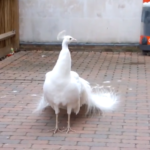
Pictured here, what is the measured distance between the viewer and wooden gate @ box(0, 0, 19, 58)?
1082cm

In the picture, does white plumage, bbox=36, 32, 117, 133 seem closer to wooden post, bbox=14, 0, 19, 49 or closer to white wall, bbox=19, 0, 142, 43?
white wall, bbox=19, 0, 142, 43

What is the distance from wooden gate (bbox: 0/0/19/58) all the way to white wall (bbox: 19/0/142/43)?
0.24m

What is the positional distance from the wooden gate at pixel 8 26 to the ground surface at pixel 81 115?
1106mm

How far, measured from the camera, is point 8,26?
1133cm

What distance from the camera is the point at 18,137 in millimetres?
4992

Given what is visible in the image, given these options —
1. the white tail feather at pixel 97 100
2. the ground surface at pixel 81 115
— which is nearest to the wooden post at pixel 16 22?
the ground surface at pixel 81 115

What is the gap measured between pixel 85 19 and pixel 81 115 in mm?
6205

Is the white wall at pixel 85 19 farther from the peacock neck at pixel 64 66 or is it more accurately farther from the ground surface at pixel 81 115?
the peacock neck at pixel 64 66

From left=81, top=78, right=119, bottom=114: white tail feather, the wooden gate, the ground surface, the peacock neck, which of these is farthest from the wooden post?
the peacock neck

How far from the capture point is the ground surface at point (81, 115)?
4.81 metres

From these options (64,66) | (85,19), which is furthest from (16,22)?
(64,66)

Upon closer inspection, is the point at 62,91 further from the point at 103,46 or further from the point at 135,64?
the point at 103,46

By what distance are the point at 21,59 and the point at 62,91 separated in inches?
224

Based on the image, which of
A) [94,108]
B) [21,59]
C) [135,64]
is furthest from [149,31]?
[94,108]
